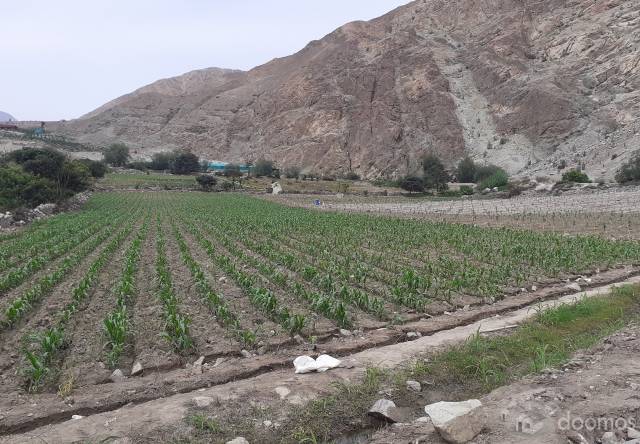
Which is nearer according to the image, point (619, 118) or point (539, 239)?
point (539, 239)

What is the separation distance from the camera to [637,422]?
4570mm

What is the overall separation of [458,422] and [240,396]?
8.86ft

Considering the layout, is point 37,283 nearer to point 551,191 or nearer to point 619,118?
point 551,191

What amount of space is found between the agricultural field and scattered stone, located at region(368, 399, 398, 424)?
1.84 metres

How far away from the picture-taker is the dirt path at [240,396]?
4.99 meters

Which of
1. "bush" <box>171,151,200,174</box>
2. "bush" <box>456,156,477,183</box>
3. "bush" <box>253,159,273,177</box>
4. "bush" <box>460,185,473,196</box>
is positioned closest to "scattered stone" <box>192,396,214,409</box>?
"bush" <box>460,185,473,196</box>

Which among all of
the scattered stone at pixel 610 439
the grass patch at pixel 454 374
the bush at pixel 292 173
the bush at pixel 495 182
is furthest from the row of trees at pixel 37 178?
the bush at pixel 292 173

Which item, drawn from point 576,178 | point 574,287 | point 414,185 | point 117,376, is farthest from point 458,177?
point 117,376

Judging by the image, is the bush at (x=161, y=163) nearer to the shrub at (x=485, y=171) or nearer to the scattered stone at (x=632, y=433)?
the shrub at (x=485, y=171)

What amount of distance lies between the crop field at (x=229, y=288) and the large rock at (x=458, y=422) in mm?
3264

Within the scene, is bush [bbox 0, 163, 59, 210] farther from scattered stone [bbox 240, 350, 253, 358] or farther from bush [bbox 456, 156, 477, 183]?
bush [bbox 456, 156, 477, 183]

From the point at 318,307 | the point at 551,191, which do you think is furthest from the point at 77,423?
the point at 551,191

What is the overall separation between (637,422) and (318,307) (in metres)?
5.66

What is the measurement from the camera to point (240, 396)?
584 centimetres
